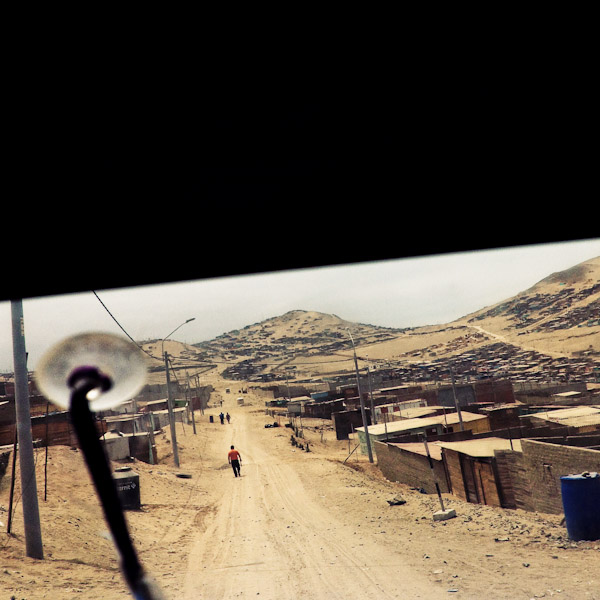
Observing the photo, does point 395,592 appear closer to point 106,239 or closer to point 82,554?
point 82,554

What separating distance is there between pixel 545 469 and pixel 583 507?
2.95 meters

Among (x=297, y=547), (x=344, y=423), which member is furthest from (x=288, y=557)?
(x=344, y=423)

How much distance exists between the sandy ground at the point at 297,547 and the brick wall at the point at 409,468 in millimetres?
828

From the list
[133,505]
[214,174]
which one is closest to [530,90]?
[214,174]

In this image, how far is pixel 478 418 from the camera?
3356 centimetres

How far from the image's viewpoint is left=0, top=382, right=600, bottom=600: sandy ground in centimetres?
1000

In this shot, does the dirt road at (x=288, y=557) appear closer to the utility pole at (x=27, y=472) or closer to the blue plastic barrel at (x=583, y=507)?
the utility pole at (x=27, y=472)

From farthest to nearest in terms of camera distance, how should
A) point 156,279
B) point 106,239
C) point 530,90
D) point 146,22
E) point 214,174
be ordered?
point 156,279 < point 106,239 < point 214,174 < point 530,90 < point 146,22

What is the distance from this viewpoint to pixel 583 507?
1182 centimetres

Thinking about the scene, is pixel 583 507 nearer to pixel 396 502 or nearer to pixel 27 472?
pixel 396 502

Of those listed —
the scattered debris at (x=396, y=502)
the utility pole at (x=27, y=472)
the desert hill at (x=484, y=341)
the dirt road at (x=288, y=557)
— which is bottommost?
the scattered debris at (x=396, y=502)

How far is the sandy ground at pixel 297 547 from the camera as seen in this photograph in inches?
394

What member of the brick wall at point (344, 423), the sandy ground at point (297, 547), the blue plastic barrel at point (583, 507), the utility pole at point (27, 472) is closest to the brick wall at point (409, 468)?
the sandy ground at point (297, 547)

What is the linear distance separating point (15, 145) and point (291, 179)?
1158 mm
